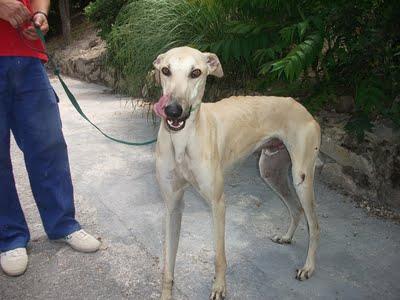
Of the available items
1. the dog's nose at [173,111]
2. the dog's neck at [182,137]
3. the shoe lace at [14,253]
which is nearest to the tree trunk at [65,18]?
the shoe lace at [14,253]

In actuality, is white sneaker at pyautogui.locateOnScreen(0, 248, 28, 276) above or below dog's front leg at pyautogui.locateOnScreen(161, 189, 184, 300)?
below

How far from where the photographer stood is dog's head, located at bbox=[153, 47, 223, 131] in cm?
216

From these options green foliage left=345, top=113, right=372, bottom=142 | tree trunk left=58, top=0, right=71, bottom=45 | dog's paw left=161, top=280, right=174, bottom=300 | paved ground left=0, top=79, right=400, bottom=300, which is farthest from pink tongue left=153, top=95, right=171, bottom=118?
tree trunk left=58, top=0, right=71, bottom=45

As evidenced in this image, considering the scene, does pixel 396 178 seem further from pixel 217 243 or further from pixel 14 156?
pixel 14 156

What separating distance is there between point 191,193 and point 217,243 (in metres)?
1.67

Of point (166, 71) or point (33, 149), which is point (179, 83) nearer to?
point (166, 71)

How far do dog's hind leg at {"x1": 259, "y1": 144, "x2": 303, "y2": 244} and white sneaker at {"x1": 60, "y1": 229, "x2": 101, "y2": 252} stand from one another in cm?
140

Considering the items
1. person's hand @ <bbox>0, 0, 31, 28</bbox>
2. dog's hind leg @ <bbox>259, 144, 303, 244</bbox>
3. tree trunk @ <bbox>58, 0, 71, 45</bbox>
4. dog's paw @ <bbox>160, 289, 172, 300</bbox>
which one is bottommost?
tree trunk @ <bbox>58, 0, 71, 45</bbox>

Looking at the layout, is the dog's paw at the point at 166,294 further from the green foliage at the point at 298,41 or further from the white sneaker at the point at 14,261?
the green foliage at the point at 298,41

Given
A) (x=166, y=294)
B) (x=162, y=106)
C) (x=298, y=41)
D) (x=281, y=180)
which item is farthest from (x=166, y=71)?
(x=298, y=41)

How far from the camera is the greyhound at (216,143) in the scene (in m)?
2.31

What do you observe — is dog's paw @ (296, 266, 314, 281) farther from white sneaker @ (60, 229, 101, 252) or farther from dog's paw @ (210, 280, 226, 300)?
white sneaker @ (60, 229, 101, 252)

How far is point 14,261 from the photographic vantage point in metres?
3.03

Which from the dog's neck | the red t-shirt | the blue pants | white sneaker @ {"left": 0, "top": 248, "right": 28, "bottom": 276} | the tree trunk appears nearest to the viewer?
the dog's neck
